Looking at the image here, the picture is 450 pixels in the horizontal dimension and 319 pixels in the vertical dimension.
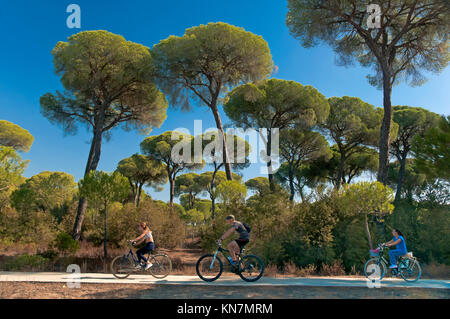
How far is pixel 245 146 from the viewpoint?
29094 mm

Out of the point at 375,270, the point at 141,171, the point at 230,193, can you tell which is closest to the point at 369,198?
the point at 375,270

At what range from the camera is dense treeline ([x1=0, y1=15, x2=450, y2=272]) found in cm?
1033

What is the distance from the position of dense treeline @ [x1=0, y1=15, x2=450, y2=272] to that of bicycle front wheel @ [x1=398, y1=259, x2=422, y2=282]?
235 cm

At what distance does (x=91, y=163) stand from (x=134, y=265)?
10.7m

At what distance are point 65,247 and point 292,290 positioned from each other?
10818 mm

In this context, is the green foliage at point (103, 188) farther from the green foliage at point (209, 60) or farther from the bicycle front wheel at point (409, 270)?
the bicycle front wheel at point (409, 270)

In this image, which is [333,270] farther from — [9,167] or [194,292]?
[9,167]

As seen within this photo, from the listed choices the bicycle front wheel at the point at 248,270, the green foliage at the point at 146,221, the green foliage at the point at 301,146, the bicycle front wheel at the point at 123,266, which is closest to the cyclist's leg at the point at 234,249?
the bicycle front wheel at the point at 248,270

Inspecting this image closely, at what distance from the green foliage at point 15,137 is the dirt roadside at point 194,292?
25.2 m

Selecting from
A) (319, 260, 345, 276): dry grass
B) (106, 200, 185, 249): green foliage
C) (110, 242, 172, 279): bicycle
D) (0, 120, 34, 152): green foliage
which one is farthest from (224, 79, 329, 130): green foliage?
(0, 120, 34, 152): green foliage

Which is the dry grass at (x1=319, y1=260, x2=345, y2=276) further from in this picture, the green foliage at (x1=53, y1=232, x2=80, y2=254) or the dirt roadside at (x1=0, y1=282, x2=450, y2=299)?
the green foliage at (x1=53, y1=232, x2=80, y2=254)

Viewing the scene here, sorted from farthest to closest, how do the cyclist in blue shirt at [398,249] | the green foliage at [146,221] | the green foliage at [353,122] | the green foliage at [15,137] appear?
the green foliage at [15,137] < the green foliage at [353,122] < the green foliage at [146,221] < the cyclist in blue shirt at [398,249]

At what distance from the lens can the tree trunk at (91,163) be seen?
1508cm
